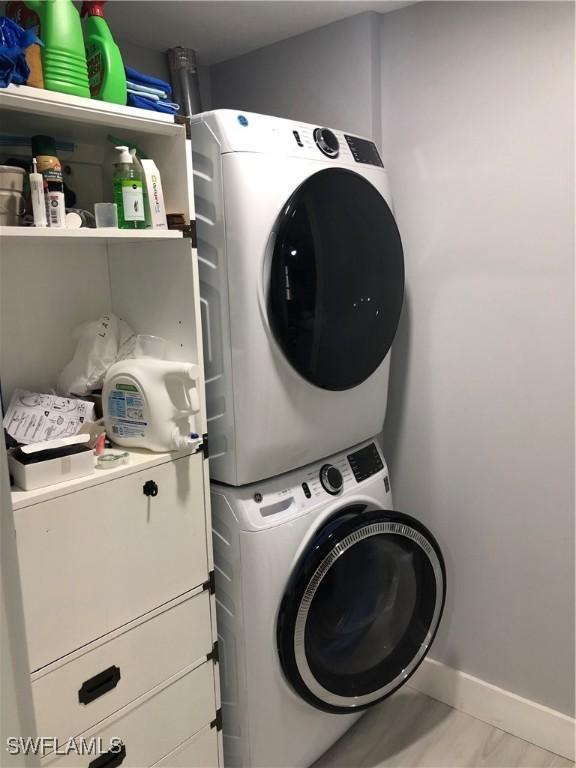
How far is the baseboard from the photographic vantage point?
1.87m

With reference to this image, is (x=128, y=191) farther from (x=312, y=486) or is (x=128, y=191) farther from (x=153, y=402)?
(x=312, y=486)

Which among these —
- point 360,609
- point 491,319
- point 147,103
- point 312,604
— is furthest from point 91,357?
point 491,319

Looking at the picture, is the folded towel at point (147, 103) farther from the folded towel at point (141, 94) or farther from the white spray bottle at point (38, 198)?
the white spray bottle at point (38, 198)

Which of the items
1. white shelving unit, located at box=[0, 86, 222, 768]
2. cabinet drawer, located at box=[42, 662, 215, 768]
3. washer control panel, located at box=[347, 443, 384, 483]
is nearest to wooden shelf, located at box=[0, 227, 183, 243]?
white shelving unit, located at box=[0, 86, 222, 768]

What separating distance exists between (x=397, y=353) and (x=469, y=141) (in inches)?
26.9

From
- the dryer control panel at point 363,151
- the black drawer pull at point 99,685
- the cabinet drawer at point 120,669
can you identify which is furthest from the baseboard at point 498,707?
the dryer control panel at point 363,151

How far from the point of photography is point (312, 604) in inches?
63.5

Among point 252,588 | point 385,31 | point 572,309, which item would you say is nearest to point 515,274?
point 572,309

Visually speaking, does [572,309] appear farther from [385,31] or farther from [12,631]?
[12,631]

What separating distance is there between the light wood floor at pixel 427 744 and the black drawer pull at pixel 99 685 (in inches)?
33.0

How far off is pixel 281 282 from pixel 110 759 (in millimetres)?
1157

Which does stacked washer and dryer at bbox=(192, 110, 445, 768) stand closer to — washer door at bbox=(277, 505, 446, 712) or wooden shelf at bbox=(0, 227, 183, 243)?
washer door at bbox=(277, 505, 446, 712)

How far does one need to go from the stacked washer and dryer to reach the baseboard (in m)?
0.37

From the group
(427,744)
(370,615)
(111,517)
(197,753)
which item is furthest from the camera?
(427,744)
